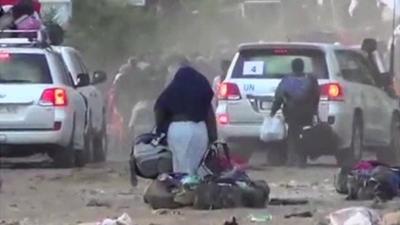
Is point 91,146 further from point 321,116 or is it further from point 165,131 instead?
point 165,131

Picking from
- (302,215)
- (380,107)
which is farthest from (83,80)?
(302,215)

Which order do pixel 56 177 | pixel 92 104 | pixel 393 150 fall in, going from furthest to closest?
pixel 393 150
pixel 92 104
pixel 56 177

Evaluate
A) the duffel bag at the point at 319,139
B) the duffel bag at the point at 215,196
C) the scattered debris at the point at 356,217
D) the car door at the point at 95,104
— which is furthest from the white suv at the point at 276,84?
the scattered debris at the point at 356,217

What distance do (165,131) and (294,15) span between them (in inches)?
915

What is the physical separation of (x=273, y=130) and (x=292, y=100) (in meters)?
0.47

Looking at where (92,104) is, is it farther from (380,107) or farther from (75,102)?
(380,107)

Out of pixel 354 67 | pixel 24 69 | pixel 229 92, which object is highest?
pixel 24 69

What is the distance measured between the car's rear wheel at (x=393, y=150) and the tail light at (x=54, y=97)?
5085 millimetres

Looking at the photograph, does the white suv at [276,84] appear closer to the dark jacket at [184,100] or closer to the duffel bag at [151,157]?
the dark jacket at [184,100]

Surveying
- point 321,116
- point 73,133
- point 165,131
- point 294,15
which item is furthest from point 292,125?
point 294,15

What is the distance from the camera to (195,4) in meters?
39.2

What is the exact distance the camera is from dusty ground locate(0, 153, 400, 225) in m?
14.4

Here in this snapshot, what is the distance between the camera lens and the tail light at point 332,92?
21719 millimetres

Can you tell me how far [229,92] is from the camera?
21.9 metres
